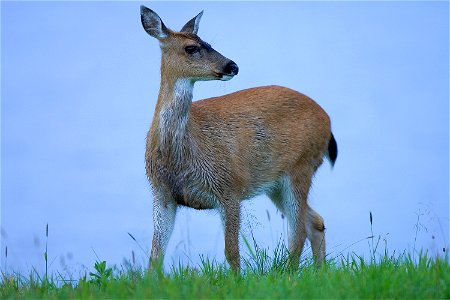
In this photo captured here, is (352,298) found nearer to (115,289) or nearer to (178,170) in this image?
(115,289)

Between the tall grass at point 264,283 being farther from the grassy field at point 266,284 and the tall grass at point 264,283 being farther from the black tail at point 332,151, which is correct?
the black tail at point 332,151

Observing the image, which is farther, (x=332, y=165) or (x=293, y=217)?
(x=332, y=165)

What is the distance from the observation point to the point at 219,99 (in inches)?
347

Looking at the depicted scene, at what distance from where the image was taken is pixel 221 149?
8.14 meters

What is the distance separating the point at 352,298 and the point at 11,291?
109 inches

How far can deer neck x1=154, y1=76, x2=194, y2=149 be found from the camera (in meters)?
7.80

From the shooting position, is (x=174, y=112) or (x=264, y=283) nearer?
(x=264, y=283)

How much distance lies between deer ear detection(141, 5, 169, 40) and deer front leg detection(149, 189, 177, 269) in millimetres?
1612

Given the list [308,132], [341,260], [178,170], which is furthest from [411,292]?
[308,132]

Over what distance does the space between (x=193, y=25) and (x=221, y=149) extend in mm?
1446

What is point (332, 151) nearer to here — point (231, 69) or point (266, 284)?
point (231, 69)

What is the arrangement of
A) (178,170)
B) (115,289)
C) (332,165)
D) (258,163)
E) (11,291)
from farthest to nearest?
(332,165) < (258,163) < (178,170) < (11,291) < (115,289)

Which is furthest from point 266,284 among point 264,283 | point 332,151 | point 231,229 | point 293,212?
point 332,151

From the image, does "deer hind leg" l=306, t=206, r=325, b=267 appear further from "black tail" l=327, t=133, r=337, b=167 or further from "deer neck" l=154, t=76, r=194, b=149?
"deer neck" l=154, t=76, r=194, b=149
